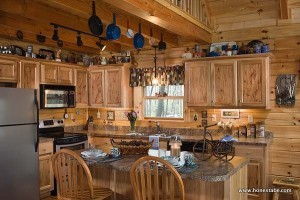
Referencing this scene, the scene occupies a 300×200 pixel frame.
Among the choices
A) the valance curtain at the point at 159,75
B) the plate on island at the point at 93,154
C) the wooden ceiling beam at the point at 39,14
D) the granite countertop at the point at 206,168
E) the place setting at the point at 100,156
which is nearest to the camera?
the granite countertop at the point at 206,168

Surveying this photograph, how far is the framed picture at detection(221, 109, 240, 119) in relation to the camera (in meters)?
4.78

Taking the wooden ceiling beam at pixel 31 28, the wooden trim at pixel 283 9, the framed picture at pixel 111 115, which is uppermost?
the wooden trim at pixel 283 9

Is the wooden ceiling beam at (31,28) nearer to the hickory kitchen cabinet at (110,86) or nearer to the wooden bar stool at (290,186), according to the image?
the hickory kitchen cabinet at (110,86)

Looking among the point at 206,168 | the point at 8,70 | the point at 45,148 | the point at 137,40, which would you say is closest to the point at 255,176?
the point at 206,168

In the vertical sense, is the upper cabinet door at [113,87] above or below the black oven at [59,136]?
above

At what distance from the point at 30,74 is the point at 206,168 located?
344cm

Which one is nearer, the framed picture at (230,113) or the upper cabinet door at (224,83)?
the upper cabinet door at (224,83)

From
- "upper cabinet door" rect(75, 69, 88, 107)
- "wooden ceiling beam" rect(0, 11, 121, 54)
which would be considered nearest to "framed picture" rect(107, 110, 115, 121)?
"upper cabinet door" rect(75, 69, 88, 107)

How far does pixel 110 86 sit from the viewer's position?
5676 mm

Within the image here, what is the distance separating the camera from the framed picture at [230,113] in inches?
188

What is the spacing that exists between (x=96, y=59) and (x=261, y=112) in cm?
327

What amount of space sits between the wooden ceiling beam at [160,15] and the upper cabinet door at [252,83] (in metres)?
0.82

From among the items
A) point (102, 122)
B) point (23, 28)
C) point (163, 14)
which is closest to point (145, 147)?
point (163, 14)

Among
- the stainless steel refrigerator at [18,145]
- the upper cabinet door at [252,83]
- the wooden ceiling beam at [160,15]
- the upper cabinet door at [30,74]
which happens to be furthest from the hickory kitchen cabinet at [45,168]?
the upper cabinet door at [252,83]
